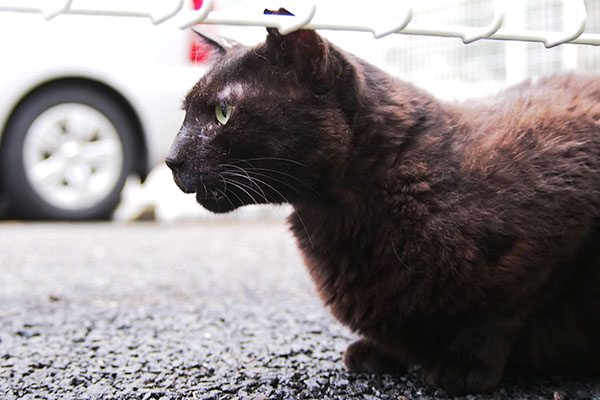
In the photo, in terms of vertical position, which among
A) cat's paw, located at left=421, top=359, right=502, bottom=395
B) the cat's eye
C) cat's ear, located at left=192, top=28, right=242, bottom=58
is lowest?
cat's paw, located at left=421, top=359, right=502, bottom=395

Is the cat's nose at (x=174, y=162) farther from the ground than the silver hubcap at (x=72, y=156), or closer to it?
farther from the ground

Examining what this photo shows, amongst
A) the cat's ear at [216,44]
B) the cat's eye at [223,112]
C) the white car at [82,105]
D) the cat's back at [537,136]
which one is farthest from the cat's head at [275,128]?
the white car at [82,105]

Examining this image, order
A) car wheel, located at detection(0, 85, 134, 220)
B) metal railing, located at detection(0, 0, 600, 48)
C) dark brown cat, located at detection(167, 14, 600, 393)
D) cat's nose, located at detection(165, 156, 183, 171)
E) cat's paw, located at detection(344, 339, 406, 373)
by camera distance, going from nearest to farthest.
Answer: metal railing, located at detection(0, 0, 600, 48) → dark brown cat, located at detection(167, 14, 600, 393) → cat's nose, located at detection(165, 156, 183, 171) → cat's paw, located at detection(344, 339, 406, 373) → car wheel, located at detection(0, 85, 134, 220)

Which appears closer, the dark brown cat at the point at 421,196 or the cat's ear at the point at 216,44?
the dark brown cat at the point at 421,196

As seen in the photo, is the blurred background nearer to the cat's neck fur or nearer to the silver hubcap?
the silver hubcap

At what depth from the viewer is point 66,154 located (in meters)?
4.33

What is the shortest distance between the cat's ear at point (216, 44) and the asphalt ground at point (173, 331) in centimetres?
84

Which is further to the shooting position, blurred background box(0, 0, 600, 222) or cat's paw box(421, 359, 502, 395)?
blurred background box(0, 0, 600, 222)

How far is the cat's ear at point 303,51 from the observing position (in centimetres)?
136

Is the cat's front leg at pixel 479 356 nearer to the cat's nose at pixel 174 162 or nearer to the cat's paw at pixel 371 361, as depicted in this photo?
the cat's paw at pixel 371 361

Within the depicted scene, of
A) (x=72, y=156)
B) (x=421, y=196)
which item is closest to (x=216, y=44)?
(x=421, y=196)

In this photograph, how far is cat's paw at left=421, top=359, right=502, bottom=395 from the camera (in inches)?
53.9

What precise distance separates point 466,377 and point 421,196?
42 centimetres

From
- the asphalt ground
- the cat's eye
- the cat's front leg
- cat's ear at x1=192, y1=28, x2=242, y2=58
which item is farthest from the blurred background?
the cat's front leg
